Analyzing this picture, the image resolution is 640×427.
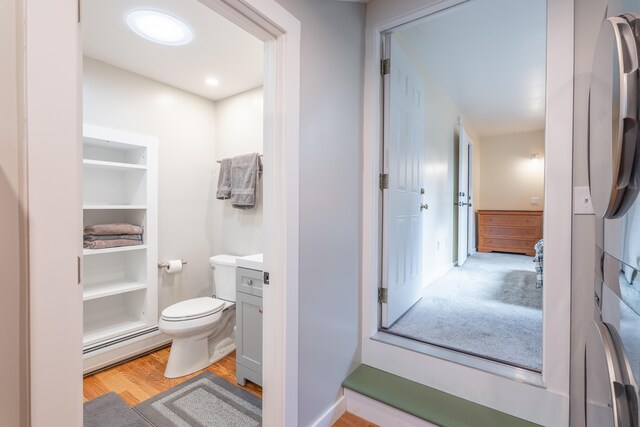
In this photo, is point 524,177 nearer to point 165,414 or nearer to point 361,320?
point 361,320

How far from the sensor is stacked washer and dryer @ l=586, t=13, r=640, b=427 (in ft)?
1.90

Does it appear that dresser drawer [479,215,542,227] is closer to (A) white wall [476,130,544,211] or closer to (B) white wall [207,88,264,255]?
(A) white wall [476,130,544,211]

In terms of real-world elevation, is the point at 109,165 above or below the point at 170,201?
above

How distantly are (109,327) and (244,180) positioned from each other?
1.58 m

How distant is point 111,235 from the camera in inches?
86.7

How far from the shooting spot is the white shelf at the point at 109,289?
209cm

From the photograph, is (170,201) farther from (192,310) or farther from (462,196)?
(462,196)

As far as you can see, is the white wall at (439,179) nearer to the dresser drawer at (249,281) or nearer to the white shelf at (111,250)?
the dresser drawer at (249,281)

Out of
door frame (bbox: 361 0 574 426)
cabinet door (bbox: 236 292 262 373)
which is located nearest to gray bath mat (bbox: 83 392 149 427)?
cabinet door (bbox: 236 292 262 373)

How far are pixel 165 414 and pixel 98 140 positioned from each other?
1.89 m

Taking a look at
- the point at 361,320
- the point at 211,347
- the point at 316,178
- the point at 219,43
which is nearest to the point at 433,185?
the point at 361,320

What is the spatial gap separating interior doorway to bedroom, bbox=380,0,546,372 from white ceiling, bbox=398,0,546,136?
0.01m

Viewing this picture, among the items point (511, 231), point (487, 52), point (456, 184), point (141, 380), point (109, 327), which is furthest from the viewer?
point (511, 231)

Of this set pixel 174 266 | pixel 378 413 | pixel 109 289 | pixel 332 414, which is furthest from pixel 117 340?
pixel 378 413
